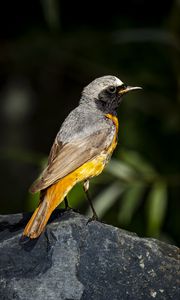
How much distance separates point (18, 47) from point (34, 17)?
462 millimetres

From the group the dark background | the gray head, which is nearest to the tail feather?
the gray head

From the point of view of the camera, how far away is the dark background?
8.49 meters

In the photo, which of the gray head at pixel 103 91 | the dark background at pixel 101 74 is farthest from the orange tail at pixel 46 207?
the dark background at pixel 101 74

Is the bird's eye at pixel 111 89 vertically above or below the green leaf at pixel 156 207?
above

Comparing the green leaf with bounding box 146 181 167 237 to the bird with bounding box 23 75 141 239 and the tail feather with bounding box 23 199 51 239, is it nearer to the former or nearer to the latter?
the bird with bounding box 23 75 141 239

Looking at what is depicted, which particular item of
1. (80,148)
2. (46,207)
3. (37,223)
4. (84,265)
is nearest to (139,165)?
(80,148)

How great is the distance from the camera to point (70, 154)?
671 centimetres

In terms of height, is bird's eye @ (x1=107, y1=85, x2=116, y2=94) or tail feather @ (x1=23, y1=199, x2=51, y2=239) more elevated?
bird's eye @ (x1=107, y1=85, x2=116, y2=94)

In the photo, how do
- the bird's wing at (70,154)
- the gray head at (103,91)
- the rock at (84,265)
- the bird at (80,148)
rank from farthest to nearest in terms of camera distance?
the gray head at (103,91), the bird's wing at (70,154), the bird at (80,148), the rock at (84,265)

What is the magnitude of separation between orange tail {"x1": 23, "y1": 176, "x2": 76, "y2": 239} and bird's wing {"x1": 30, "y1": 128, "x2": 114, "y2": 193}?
91 millimetres

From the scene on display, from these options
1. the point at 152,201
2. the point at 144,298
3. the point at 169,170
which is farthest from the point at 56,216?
the point at 169,170

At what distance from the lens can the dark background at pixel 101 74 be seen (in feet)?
27.9

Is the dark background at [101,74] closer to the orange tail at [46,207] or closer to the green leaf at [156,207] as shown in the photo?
the green leaf at [156,207]

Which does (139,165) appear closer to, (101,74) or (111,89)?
(111,89)
